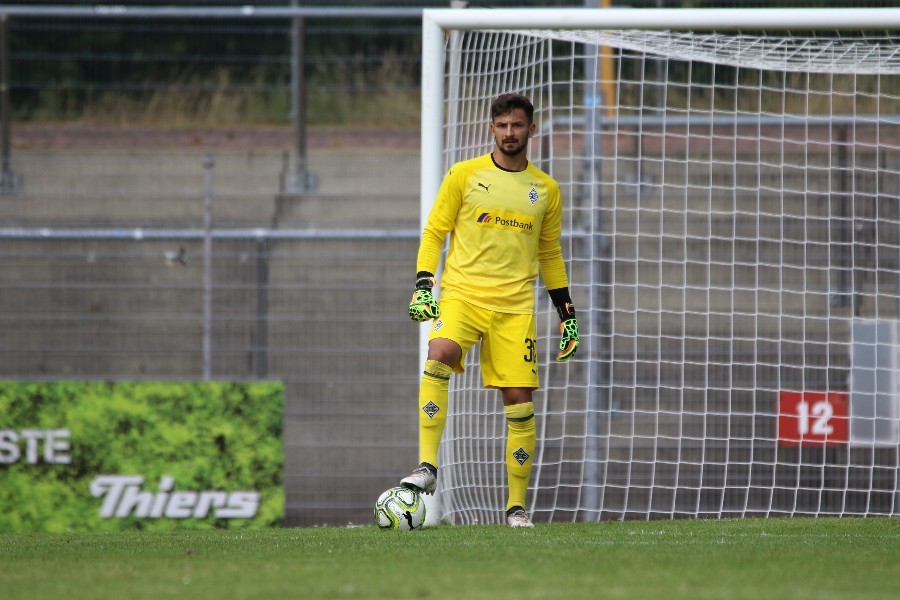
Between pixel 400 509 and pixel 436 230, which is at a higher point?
pixel 436 230

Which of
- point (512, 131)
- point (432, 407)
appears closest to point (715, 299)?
point (512, 131)

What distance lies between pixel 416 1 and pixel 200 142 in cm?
256

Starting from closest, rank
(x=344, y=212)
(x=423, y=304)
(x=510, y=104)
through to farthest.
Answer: (x=423, y=304)
(x=510, y=104)
(x=344, y=212)

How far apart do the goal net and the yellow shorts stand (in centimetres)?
159

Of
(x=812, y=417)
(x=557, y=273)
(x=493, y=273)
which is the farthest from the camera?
(x=812, y=417)

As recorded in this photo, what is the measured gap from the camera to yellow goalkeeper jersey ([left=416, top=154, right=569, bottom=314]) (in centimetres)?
546

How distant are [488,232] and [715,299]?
4272mm

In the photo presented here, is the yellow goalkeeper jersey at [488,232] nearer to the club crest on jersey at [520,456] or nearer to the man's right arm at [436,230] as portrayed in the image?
the man's right arm at [436,230]

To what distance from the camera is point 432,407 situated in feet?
17.7

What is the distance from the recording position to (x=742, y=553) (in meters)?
4.37

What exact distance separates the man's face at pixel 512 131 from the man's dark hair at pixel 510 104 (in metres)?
0.01

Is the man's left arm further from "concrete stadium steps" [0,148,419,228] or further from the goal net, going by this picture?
"concrete stadium steps" [0,148,419,228]

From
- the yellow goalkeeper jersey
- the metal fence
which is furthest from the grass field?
the metal fence

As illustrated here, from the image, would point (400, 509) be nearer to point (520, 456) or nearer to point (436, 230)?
point (520, 456)
